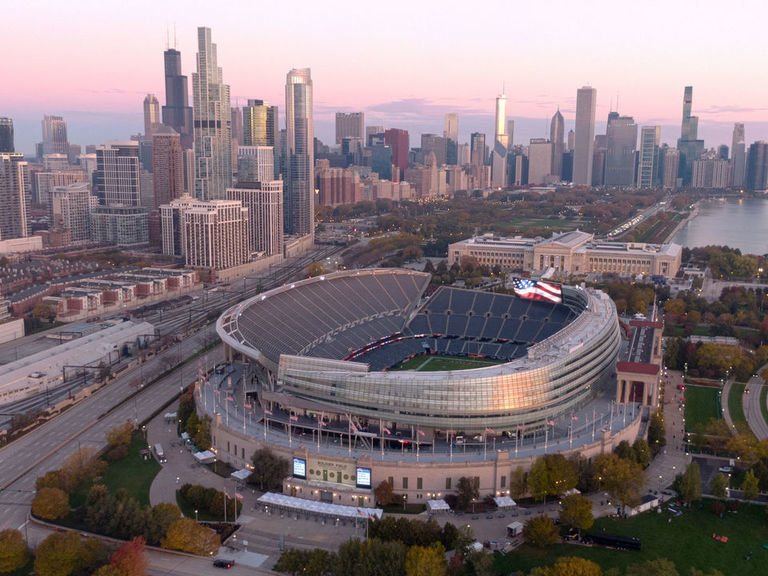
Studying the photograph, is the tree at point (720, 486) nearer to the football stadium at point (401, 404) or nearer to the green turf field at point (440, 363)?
the football stadium at point (401, 404)

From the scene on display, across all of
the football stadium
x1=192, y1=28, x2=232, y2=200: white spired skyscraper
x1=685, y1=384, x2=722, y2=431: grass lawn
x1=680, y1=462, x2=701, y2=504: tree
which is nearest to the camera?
x1=680, y1=462, x2=701, y2=504: tree

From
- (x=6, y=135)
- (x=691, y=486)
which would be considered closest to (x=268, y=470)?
(x=691, y=486)

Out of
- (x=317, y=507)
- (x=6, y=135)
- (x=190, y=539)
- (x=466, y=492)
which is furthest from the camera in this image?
(x=6, y=135)

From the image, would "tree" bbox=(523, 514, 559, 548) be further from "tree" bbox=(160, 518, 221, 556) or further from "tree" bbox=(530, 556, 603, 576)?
"tree" bbox=(160, 518, 221, 556)

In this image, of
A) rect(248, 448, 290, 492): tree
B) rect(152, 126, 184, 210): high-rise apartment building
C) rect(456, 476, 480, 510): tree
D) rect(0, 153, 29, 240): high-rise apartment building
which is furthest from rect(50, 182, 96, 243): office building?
rect(456, 476, 480, 510): tree

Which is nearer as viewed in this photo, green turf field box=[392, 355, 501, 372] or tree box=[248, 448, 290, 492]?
tree box=[248, 448, 290, 492]

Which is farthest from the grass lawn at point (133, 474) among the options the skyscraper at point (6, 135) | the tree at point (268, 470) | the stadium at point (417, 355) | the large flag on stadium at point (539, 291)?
the skyscraper at point (6, 135)

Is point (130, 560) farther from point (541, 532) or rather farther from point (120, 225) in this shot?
point (120, 225)
